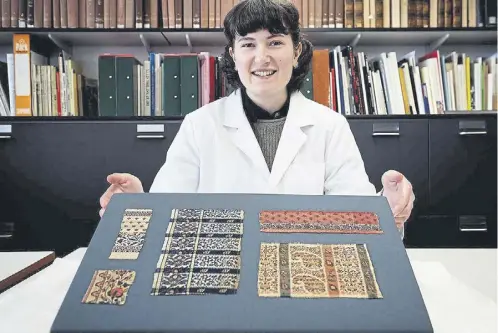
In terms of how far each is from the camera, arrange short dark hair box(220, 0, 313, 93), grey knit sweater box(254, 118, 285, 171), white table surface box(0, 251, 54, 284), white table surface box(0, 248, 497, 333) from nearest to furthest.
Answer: white table surface box(0, 248, 497, 333) < white table surface box(0, 251, 54, 284) < short dark hair box(220, 0, 313, 93) < grey knit sweater box(254, 118, 285, 171)

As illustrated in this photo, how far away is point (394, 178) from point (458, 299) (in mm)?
232

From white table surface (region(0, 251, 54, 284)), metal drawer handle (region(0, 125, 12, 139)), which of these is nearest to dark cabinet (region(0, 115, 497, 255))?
metal drawer handle (region(0, 125, 12, 139))

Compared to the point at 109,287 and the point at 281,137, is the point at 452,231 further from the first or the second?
the point at 109,287

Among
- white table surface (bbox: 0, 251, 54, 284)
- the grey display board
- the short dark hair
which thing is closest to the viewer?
the grey display board

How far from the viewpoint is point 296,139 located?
49.1 inches

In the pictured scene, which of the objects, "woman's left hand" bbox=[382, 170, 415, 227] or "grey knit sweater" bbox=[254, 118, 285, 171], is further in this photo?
"grey knit sweater" bbox=[254, 118, 285, 171]

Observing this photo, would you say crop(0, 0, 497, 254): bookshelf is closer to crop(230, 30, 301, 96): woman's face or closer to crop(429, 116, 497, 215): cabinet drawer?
crop(429, 116, 497, 215): cabinet drawer

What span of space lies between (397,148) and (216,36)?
882mm

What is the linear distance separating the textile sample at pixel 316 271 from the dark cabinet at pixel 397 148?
4.93ft

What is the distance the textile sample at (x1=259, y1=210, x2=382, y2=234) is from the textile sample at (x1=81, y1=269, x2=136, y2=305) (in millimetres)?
158

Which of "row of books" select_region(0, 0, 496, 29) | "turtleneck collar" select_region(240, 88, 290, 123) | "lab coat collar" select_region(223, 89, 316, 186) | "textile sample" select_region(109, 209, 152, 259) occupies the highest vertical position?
"row of books" select_region(0, 0, 496, 29)

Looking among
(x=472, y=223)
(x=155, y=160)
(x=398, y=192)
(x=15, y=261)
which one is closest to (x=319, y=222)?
(x=398, y=192)

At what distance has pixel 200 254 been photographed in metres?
0.55

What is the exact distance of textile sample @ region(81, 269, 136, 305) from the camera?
1.62 feet
